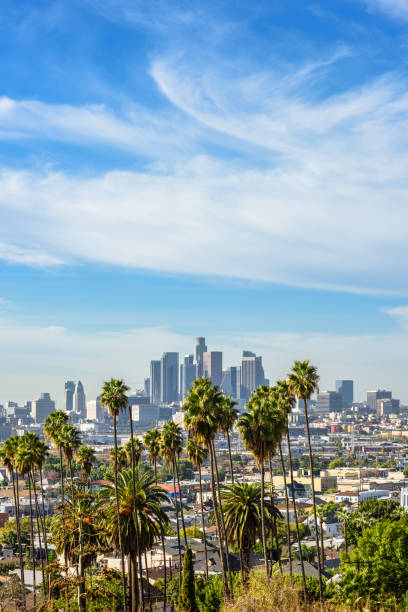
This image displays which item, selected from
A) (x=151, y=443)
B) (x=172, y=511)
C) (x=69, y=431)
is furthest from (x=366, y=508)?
(x=69, y=431)

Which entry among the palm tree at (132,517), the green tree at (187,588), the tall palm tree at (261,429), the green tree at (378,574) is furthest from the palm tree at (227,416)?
the green tree at (378,574)

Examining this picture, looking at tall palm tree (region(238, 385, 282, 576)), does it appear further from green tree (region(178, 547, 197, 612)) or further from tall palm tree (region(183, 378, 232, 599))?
green tree (region(178, 547, 197, 612))

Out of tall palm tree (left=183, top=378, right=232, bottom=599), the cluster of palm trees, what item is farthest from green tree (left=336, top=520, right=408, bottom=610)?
tall palm tree (left=183, top=378, right=232, bottom=599)

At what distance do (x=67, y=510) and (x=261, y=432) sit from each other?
1542cm

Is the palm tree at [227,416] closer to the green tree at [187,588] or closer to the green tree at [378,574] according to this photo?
the green tree at [187,588]

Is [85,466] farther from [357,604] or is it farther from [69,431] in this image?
[357,604]

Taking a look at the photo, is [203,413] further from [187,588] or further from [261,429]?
[187,588]

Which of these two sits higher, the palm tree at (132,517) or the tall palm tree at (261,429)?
the tall palm tree at (261,429)

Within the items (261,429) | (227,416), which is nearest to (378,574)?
(261,429)

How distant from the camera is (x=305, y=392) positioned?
57500 millimetres

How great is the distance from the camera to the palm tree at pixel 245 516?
177 ft

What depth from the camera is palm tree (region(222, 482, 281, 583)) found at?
177 feet

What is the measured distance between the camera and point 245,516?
176 ft

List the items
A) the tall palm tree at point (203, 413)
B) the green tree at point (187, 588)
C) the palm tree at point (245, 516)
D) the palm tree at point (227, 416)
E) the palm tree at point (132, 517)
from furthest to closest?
the palm tree at point (245, 516) → the palm tree at point (227, 416) → the tall palm tree at point (203, 413) → the palm tree at point (132, 517) → the green tree at point (187, 588)
